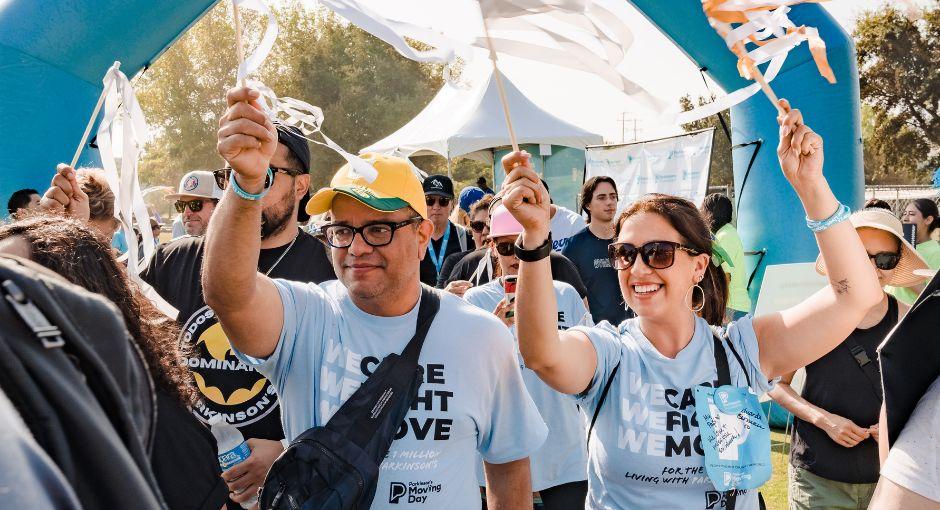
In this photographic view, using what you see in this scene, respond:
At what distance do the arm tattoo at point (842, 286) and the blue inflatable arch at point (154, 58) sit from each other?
4.23 metres

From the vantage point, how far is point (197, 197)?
4074 mm

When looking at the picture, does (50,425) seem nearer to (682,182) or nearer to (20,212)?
(20,212)

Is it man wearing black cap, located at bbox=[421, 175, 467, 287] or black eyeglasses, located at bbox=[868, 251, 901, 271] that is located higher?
man wearing black cap, located at bbox=[421, 175, 467, 287]

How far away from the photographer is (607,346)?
2.36 metres

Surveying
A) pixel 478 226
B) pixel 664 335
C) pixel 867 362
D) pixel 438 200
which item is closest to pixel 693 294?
pixel 664 335

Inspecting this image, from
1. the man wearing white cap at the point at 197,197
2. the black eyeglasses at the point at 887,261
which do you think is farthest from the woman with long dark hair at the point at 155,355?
the black eyeglasses at the point at 887,261

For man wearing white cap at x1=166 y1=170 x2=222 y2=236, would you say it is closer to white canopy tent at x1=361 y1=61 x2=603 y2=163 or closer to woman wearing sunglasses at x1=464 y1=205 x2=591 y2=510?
woman wearing sunglasses at x1=464 y1=205 x2=591 y2=510

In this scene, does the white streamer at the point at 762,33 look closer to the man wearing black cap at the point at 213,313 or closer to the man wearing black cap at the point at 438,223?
the man wearing black cap at the point at 213,313

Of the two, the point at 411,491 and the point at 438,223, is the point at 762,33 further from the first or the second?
the point at 438,223

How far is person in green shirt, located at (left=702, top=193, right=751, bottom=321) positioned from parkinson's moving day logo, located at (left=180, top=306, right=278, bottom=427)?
329 centimetres

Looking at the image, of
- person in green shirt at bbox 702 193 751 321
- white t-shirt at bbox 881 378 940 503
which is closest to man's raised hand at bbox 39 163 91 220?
white t-shirt at bbox 881 378 940 503

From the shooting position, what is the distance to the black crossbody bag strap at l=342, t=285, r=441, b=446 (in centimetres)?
192

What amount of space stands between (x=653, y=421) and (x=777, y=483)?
3.88 m

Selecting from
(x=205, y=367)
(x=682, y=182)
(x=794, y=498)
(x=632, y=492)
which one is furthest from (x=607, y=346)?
(x=682, y=182)
